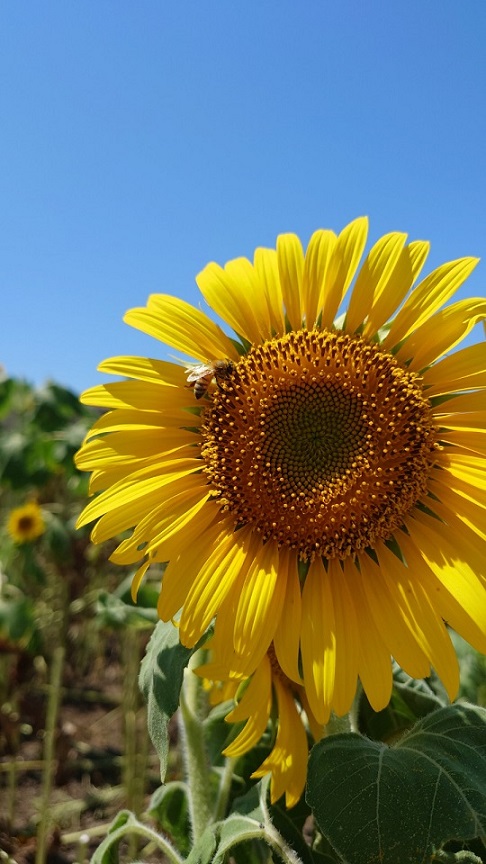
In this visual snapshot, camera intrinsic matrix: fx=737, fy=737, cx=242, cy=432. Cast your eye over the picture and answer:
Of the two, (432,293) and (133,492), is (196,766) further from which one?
(432,293)

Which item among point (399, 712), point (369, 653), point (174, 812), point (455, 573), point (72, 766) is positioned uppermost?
point (455, 573)

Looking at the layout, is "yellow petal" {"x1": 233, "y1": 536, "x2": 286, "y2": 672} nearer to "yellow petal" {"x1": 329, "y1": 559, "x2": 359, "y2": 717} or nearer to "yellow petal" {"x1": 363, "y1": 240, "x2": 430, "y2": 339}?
"yellow petal" {"x1": 329, "y1": 559, "x2": 359, "y2": 717}

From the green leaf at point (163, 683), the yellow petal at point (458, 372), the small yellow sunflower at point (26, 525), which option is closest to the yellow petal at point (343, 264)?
the yellow petal at point (458, 372)

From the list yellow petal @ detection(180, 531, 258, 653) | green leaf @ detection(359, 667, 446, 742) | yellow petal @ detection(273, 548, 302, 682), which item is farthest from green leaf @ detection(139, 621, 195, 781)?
green leaf @ detection(359, 667, 446, 742)

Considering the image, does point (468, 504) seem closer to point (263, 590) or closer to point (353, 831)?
point (263, 590)

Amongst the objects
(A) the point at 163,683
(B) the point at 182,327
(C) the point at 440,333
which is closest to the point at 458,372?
(C) the point at 440,333
